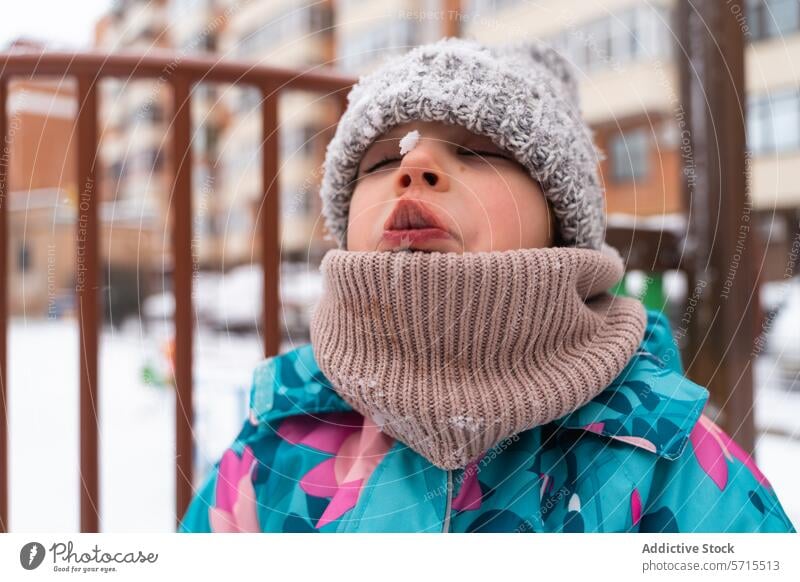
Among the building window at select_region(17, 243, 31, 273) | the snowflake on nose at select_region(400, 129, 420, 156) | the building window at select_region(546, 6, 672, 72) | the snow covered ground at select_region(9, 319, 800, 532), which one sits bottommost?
the snow covered ground at select_region(9, 319, 800, 532)

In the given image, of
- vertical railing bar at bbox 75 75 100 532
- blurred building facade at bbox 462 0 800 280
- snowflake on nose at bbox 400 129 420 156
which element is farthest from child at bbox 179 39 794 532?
vertical railing bar at bbox 75 75 100 532

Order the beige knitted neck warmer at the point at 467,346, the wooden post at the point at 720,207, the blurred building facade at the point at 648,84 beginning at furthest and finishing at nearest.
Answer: the wooden post at the point at 720,207, the blurred building facade at the point at 648,84, the beige knitted neck warmer at the point at 467,346

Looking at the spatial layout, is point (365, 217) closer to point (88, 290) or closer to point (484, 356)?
point (484, 356)

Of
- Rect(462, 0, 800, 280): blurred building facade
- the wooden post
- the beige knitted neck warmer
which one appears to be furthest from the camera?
the wooden post

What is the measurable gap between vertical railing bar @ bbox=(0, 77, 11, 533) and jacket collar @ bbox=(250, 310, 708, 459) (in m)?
0.28

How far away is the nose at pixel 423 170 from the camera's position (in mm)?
378

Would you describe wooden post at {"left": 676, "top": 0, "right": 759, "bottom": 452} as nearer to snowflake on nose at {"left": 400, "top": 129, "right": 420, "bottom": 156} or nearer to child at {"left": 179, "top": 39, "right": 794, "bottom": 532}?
child at {"left": 179, "top": 39, "right": 794, "bottom": 532}

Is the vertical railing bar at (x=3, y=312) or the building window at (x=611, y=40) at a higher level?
the building window at (x=611, y=40)

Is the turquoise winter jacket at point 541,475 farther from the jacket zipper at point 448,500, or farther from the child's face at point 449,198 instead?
the child's face at point 449,198

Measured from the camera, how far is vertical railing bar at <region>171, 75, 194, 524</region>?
1.82 feet

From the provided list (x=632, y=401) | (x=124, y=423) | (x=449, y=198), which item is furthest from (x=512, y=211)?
(x=124, y=423)

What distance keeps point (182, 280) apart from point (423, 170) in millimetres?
307

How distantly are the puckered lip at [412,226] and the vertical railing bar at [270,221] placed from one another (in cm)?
24

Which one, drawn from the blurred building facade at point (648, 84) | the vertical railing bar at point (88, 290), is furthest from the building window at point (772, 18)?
Answer: the vertical railing bar at point (88, 290)
